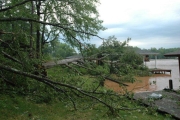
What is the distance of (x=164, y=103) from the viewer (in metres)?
8.58

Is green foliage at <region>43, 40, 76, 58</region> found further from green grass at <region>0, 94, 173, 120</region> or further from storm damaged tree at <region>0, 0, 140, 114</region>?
green grass at <region>0, 94, 173, 120</region>

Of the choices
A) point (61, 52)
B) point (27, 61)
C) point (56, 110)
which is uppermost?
point (61, 52)

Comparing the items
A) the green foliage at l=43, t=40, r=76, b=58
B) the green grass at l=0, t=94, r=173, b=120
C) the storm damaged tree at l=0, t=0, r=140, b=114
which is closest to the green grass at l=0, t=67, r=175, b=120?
the green grass at l=0, t=94, r=173, b=120

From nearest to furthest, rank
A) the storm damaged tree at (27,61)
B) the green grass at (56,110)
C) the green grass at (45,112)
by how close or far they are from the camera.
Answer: the storm damaged tree at (27,61) < the green grass at (56,110) < the green grass at (45,112)

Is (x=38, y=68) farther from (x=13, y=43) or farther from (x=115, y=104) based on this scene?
(x=115, y=104)

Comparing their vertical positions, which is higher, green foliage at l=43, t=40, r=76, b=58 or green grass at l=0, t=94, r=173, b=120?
green foliage at l=43, t=40, r=76, b=58

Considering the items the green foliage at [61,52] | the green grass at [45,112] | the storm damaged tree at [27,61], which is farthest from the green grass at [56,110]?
the green foliage at [61,52]

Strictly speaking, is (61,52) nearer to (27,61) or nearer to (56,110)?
(56,110)

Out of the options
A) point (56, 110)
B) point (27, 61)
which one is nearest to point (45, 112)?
point (56, 110)

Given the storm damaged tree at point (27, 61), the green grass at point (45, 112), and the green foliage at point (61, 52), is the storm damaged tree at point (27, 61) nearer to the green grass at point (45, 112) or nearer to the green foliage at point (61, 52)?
the green foliage at point (61, 52)

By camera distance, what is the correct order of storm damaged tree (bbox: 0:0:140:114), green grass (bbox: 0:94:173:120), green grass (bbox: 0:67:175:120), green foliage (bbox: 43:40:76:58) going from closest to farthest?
1. storm damaged tree (bbox: 0:0:140:114)
2. green grass (bbox: 0:67:175:120)
3. green grass (bbox: 0:94:173:120)
4. green foliage (bbox: 43:40:76:58)

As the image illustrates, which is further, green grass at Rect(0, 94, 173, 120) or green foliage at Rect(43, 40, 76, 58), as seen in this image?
green foliage at Rect(43, 40, 76, 58)

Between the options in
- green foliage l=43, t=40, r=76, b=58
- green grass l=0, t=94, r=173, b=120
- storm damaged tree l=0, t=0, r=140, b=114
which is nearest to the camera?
storm damaged tree l=0, t=0, r=140, b=114

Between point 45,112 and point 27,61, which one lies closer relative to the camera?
point 27,61
